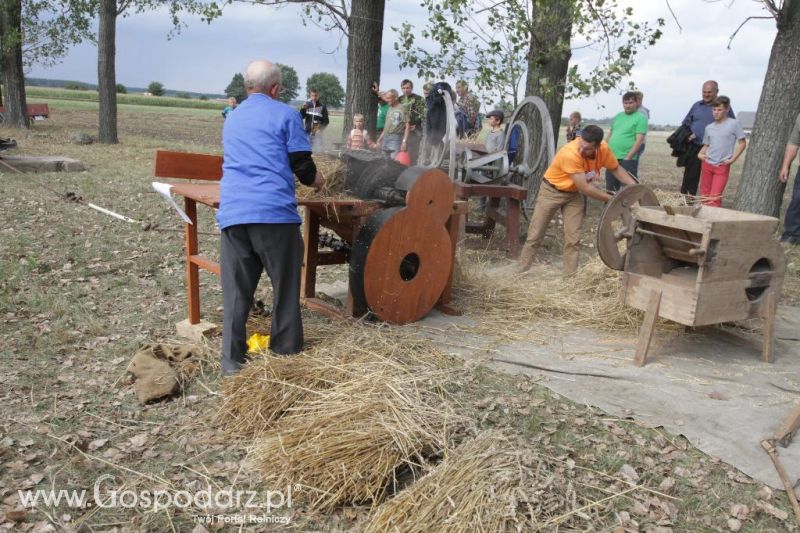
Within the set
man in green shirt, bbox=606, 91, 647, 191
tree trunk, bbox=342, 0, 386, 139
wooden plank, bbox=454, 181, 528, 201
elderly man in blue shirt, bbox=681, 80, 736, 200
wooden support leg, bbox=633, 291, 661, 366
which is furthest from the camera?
tree trunk, bbox=342, 0, 386, 139

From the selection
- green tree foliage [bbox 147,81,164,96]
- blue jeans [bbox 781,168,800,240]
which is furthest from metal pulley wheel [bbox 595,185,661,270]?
green tree foliage [bbox 147,81,164,96]

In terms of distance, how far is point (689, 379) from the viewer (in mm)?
4156

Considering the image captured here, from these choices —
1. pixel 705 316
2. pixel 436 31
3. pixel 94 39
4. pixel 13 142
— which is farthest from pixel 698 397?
pixel 94 39

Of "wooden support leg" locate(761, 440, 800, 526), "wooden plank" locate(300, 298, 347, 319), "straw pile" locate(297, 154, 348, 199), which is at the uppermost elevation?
"straw pile" locate(297, 154, 348, 199)

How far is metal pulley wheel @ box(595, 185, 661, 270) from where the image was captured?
458cm

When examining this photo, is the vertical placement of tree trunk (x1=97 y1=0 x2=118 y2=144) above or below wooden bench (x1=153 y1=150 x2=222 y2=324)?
above

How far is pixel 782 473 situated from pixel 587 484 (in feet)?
3.19

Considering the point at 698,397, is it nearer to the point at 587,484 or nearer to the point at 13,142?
the point at 587,484

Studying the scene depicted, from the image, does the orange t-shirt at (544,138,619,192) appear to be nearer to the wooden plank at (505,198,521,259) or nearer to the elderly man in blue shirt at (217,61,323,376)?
the wooden plank at (505,198,521,259)

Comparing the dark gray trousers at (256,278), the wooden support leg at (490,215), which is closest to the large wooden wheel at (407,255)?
the dark gray trousers at (256,278)

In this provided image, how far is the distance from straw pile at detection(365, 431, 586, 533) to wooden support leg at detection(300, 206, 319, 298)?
7.70 ft

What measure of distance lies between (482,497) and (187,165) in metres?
3.10

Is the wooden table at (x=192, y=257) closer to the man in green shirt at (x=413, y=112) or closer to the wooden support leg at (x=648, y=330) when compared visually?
the wooden support leg at (x=648, y=330)

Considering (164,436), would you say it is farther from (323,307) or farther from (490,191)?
(490,191)
